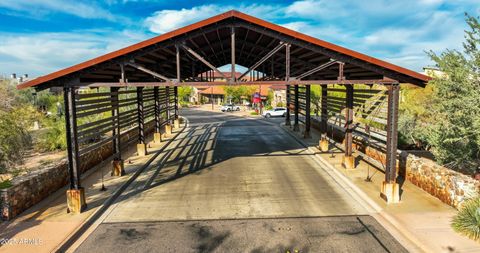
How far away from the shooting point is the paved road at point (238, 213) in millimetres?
8031

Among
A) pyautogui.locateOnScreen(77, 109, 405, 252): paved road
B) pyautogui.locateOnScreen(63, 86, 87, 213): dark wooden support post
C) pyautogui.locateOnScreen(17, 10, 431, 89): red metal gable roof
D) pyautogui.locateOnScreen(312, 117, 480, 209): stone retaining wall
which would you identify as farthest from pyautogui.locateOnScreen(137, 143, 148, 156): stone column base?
pyautogui.locateOnScreen(312, 117, 480, 209): stone retaining wall

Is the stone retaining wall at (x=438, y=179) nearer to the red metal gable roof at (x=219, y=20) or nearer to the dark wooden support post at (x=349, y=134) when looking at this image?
the dark wooden support post at (x=349, y=134)

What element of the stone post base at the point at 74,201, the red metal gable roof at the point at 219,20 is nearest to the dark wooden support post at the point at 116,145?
the red metal gable roof at the point at 219,20

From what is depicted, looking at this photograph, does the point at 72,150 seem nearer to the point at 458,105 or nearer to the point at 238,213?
the point at 238,213

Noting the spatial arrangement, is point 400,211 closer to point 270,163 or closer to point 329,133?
point 270,163

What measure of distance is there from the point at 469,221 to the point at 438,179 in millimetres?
2519

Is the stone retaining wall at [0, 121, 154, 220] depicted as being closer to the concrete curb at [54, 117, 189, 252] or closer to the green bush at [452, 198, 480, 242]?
the concrete curb at [54, 117, 189, 252]

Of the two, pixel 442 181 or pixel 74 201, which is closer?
pixel 74 201

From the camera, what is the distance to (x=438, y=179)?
1066cm

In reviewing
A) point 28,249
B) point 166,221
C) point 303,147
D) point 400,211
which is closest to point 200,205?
point 166,221

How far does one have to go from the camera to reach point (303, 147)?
2064 centimetres

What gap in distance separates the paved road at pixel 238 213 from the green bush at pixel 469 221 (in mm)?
1921

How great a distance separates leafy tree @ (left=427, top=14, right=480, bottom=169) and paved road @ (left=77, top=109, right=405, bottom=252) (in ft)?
14.0

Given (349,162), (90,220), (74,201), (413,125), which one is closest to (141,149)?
(74,201)
